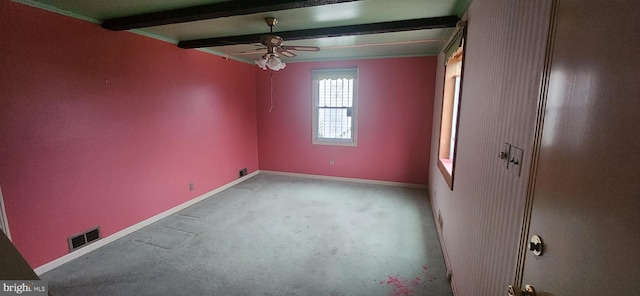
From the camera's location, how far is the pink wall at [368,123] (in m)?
4.30

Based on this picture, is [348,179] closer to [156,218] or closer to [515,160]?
[156,218]

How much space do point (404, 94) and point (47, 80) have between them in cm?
427

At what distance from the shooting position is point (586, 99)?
613mm

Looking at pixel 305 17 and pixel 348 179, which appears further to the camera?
pixel 348 179

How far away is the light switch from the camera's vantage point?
99 centimetres

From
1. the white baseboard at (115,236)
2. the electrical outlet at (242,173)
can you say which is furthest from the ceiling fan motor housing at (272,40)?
the electrical outlet at (242,173)

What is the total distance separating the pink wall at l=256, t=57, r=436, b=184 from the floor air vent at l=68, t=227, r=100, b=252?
3.05 m

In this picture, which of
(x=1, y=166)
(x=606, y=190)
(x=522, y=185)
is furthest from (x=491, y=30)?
(x=1, y=166)

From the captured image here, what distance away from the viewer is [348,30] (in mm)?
2799

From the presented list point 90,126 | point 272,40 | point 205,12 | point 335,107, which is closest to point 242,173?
point 335,107
